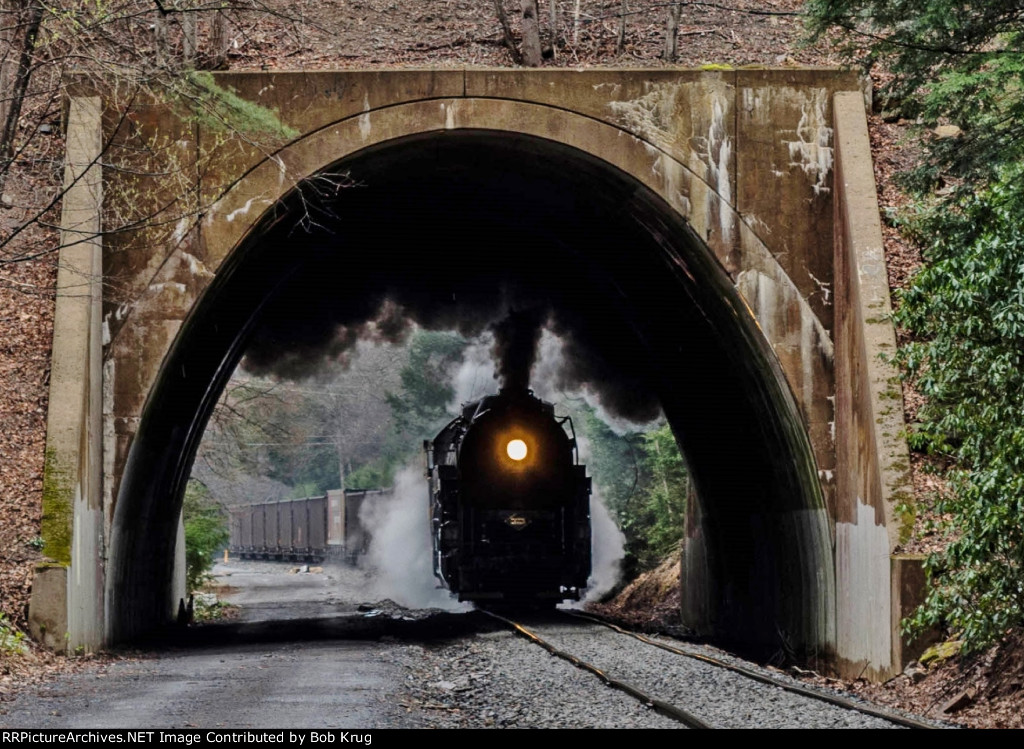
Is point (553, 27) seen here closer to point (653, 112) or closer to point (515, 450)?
point (653, 112)

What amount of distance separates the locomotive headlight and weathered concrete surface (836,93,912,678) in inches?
320

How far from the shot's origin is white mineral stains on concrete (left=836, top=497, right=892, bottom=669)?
13266 mm

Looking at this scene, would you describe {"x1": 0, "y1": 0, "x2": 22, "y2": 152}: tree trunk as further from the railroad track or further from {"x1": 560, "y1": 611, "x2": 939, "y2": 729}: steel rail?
{"x1": 560, "y1": 611, "x2": 939, "y2": 729}: steel rail

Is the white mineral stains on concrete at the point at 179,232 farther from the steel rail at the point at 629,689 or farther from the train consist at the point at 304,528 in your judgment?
the train consist at the point at 304,528

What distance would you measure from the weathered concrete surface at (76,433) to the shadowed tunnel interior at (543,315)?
2.57ft

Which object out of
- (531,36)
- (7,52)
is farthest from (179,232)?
(531,36)

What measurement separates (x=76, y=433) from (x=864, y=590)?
888 centimetres

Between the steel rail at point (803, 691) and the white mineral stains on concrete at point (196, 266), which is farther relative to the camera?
the white mineral stains on concrete at point (196, 266)

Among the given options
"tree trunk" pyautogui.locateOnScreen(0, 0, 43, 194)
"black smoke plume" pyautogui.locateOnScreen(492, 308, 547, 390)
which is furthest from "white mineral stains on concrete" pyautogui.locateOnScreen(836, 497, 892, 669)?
"black smoke plume" pyautogui.locateOnScreen(492, 308, 547, 390)

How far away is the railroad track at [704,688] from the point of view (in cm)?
1031

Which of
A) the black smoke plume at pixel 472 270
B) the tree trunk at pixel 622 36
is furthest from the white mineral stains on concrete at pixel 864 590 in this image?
the tree trunk at pixel 622 36

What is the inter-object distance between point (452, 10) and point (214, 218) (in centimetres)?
899
